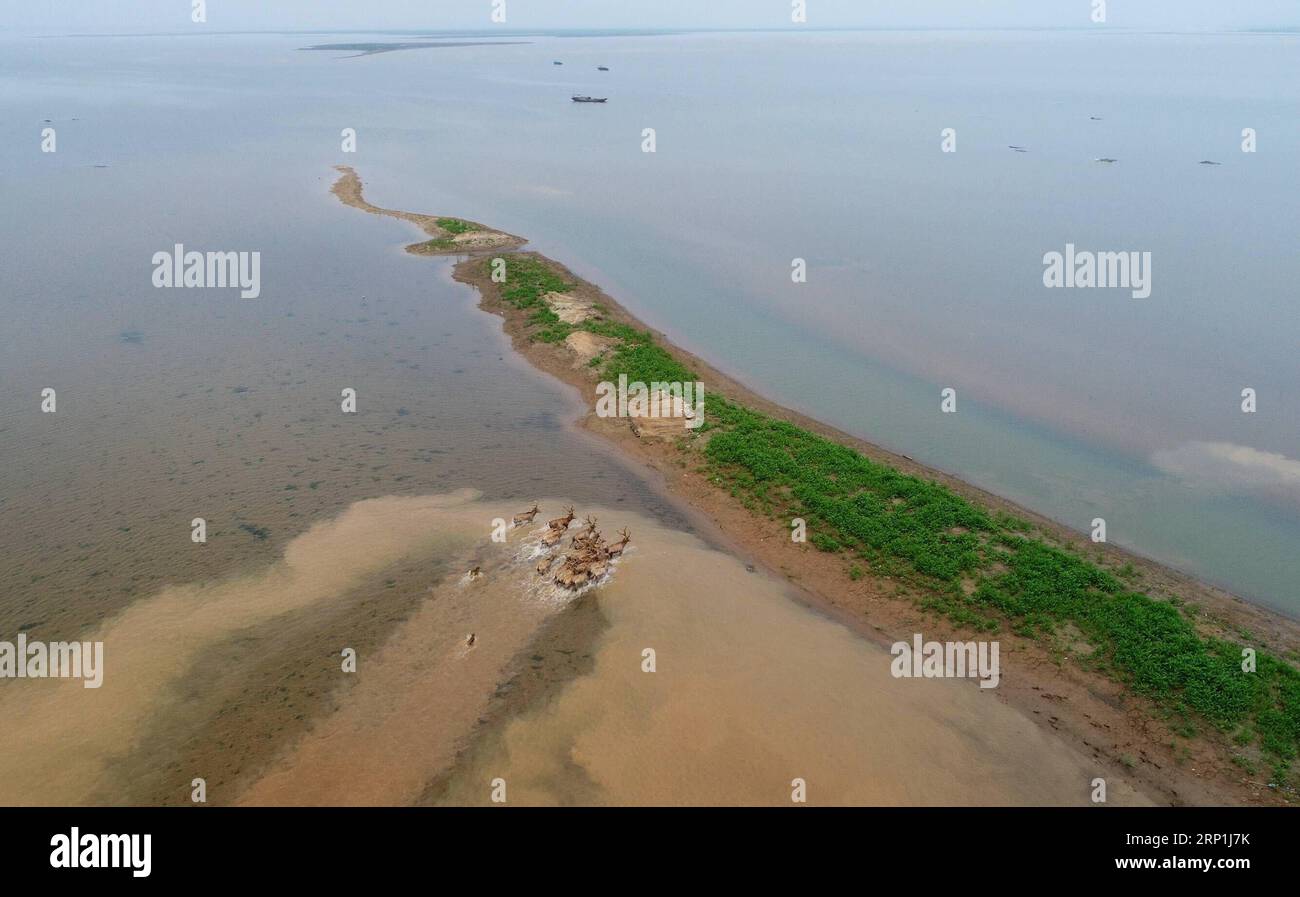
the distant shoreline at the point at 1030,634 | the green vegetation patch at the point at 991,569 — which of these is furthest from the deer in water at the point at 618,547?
the green vegetation patch at the point at 991,569

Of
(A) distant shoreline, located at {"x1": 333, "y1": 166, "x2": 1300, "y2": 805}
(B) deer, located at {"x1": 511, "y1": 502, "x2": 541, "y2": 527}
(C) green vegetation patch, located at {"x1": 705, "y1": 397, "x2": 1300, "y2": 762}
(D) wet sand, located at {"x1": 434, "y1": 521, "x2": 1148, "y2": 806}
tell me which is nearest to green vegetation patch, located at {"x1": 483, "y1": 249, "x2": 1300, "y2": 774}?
(C) green vegetation patch, located at {"x1": 705, "y1": 397, "x2": 1300, "y2": 762}

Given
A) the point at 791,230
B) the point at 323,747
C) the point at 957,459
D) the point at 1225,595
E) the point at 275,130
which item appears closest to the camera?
the point at 323,747

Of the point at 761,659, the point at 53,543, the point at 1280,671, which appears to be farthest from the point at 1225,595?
the point at 53,543

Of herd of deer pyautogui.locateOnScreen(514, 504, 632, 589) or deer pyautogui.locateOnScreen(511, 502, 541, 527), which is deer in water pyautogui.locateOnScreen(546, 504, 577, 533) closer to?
herd of deer pyautogui.locateOnScreen(514, 504, 632, 589)

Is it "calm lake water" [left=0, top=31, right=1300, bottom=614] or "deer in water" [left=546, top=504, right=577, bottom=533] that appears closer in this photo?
"deer in water" [left=546, top=504, right=577, bottom=533]

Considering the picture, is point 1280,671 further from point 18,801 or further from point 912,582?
point 18,801

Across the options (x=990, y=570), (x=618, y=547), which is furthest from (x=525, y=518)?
(x=990, y=570)
